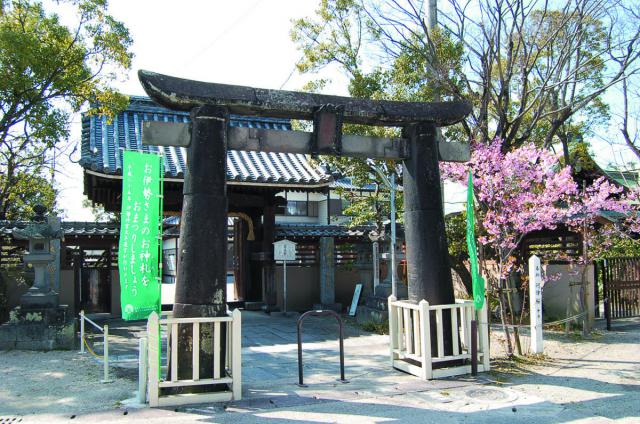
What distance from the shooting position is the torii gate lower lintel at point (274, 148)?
657 cm

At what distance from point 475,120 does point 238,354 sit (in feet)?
28.9

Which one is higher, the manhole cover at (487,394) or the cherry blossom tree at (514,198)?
the cherry blossom tree at (514,198)

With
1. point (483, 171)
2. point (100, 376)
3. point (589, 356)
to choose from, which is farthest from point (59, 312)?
point (589, 356)

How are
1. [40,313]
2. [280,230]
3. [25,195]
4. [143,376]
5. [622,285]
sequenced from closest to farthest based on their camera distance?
[143,376] < [40,313] < [622,285] < [280,230] < [25,195]

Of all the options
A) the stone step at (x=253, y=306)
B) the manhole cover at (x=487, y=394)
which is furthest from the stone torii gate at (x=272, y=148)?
the stone step at (x=253, y=306)

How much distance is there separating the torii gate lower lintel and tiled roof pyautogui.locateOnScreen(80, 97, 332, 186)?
5386mm

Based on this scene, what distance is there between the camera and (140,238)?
6348 millimetres

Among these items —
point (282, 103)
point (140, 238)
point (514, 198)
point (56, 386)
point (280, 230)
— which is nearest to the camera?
point (140, 238)

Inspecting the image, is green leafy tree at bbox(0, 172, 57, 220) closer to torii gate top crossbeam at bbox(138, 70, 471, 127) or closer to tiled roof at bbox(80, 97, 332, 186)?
tiled roof at bbox(80, 97, 332, 186)

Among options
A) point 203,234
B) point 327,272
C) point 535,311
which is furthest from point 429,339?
point 327,272

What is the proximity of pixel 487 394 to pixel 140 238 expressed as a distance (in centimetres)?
485

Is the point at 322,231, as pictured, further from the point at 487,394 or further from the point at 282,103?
the point at 487,394

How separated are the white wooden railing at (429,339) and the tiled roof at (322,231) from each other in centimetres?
857

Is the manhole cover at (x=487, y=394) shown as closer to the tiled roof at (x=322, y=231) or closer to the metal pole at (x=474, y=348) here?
the metal pole at (x=474, y=348)
